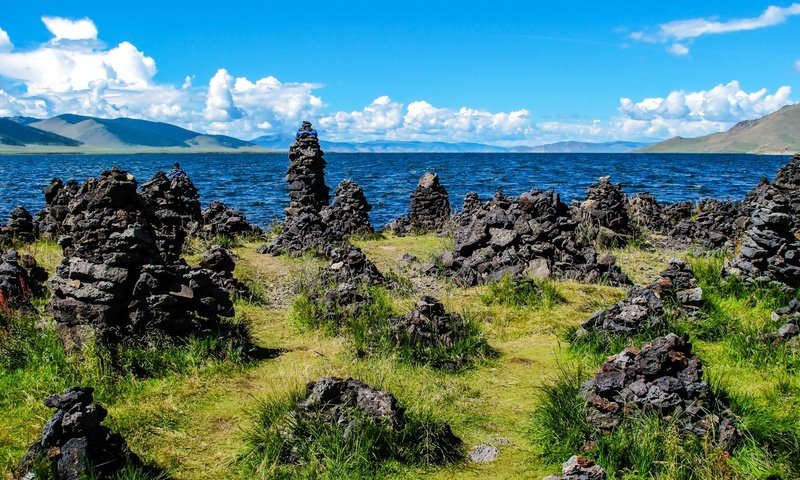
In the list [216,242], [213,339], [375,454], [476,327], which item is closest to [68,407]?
[375,454]

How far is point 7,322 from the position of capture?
11852mm

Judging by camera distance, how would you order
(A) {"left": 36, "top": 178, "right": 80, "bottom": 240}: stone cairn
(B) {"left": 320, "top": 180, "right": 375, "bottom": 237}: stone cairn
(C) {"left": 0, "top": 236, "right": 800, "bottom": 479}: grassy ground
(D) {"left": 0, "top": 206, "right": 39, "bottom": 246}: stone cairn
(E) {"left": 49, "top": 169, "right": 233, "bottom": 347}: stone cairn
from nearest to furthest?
(C) {"left": 0, "top": 236, "right": 800, "bottom": 479}: grassy ground
(E) {"left": 49, "top": 169, "right": 233, "bottom": 347}: stone cairn
(D) {"left": 0, "top": 206, "right": 39, "bottom": 246}: stone cairn
(A) {"left": 36, "top": 178, "right": 80, "bottom": 240}: stone cairn
(B) {"left": 320, "top": 180, "right": 375, "bottom": 237}: stone cairn

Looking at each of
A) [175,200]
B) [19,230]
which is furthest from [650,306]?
[19,230]

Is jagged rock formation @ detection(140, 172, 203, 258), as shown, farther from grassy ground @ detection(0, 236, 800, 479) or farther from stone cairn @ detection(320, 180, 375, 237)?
grassy ground @ detection(0, 236, 800, 479)

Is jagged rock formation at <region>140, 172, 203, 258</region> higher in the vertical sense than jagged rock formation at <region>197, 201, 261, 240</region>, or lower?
higher

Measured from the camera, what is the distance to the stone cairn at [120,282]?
10.9 m

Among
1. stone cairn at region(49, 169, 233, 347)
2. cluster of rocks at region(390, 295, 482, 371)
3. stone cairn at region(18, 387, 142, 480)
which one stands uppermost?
stone cairn at region(49, 169, 233, 347)

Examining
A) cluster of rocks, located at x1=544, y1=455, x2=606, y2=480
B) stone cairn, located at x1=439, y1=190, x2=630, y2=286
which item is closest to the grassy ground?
cluster of rocks, located at x1=544, y1=455, x2=606, y2=480

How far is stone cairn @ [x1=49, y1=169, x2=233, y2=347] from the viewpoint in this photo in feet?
35.7

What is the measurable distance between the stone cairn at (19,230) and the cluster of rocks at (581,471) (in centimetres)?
2366

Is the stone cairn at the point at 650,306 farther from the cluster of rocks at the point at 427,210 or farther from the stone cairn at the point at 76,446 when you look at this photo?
the cluster of rocks at the point at 427,210

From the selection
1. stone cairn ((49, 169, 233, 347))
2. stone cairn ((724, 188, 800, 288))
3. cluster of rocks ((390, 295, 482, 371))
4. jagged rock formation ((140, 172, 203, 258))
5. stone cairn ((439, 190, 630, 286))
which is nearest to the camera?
stone cairn ((49, 169, 233, 347))

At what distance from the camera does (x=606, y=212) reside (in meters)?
25.7

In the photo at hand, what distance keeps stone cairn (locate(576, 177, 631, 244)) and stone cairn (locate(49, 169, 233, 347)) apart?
16.3 metres
